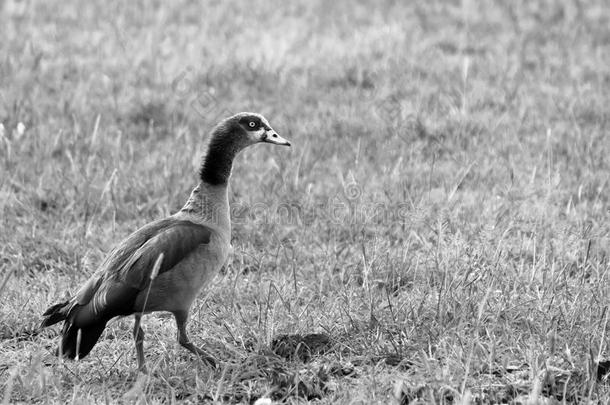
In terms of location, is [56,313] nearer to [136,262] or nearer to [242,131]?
[136,262]

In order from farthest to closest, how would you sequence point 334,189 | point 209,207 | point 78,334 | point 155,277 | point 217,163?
point 334,189
point 217,163
point 209,207
point 155,277
point 78,334

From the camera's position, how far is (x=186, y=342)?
183 inches

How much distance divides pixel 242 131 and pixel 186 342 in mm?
1149

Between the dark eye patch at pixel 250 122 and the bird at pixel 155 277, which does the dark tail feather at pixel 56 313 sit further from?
the dark eye patch at pixel 250 122

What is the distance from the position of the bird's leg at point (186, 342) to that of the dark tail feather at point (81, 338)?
0.39 m

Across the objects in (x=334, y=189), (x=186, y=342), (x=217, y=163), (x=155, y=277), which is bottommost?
(x=334, y=189)

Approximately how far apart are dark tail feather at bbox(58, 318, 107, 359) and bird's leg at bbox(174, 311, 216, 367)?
392 mm

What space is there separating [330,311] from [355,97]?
380 cm

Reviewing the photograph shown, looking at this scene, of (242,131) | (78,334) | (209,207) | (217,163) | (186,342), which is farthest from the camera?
(242,131)

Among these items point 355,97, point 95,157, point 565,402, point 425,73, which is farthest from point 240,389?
point 425,73

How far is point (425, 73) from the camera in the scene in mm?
9188

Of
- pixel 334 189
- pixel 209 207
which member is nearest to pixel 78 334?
pixel 209 207

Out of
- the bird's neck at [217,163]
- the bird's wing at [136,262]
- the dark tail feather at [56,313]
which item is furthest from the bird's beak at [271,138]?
the dark tail feather at [56,313]

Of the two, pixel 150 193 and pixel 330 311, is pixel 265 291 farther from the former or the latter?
pixel 150 193
